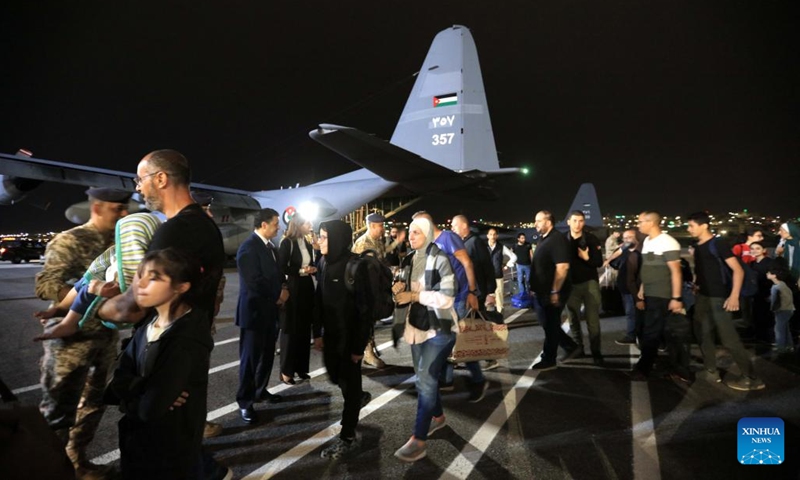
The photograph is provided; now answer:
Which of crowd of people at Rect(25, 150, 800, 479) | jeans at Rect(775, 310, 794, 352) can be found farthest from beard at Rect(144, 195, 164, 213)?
jeans at Rect(775, 310, 794, 352)

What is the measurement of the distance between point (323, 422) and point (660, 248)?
13.7ft

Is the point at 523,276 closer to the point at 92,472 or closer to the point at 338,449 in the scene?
the point at 338,449

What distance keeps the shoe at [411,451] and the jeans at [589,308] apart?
3.34 meters

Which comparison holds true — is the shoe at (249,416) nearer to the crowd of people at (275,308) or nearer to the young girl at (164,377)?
the crowd of people at (275,308)

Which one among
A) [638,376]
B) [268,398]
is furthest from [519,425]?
[268,398]

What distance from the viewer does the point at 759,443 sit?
3078 mm

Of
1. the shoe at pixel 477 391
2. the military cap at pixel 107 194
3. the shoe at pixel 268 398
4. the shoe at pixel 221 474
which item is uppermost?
the military cap at pixel 107 194

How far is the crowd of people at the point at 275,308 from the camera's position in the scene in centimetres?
175

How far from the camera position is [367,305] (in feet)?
10.1

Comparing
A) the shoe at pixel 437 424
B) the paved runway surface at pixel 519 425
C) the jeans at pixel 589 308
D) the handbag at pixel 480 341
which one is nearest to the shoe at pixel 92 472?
the paved runway surface at pixel 519 425

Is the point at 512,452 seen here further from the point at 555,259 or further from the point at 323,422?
the point at 555,259

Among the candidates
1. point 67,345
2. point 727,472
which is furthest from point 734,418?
point 67,345

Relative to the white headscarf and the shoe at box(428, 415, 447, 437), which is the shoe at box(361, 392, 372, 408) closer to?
the shoe at box(428, 415, 447, 437)

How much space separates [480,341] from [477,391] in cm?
73
